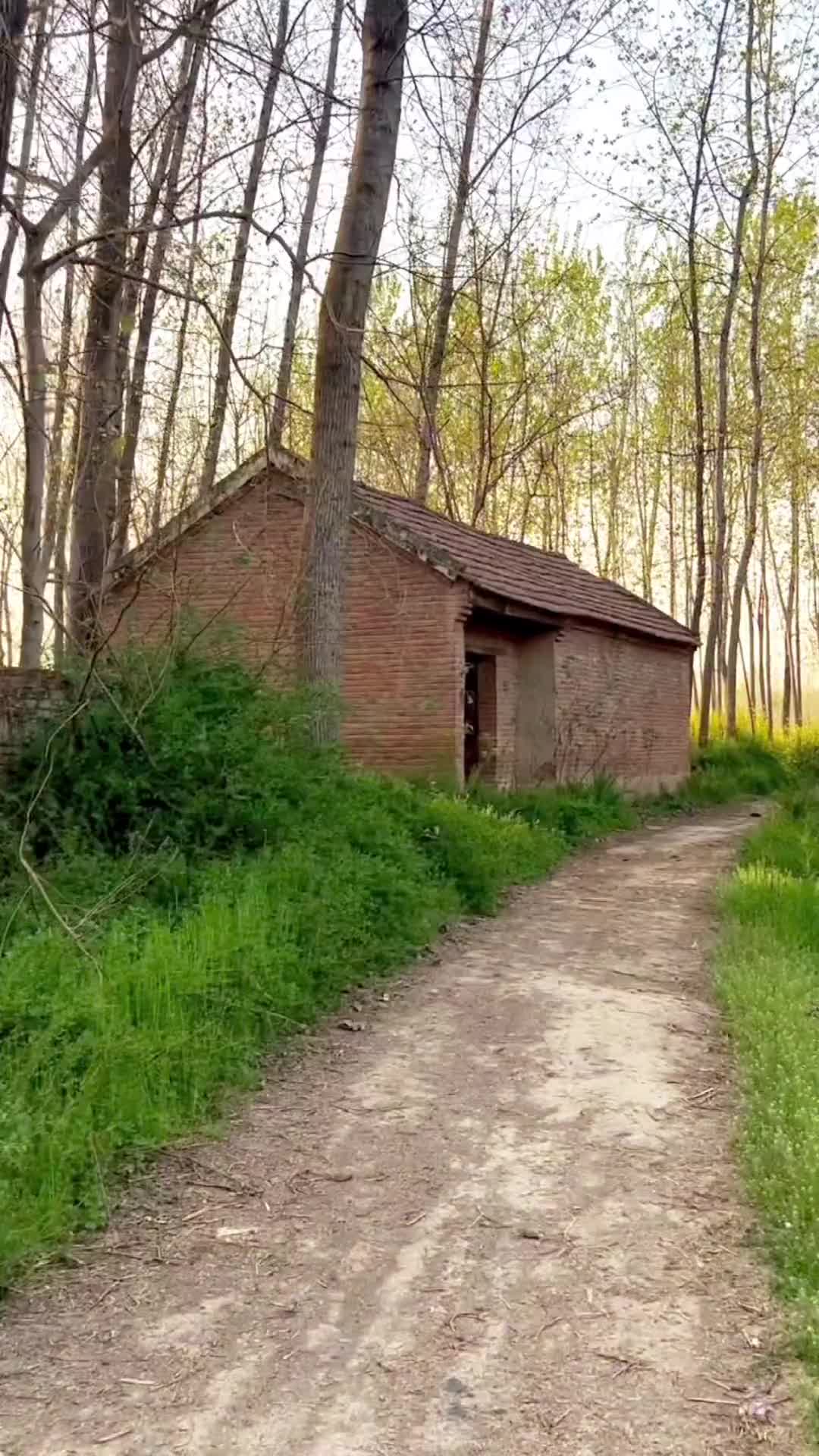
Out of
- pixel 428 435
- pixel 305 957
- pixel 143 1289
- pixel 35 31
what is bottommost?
pixel 143 1289

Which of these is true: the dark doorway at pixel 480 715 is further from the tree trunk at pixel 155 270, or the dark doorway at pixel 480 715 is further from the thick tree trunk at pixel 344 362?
the tree trunk at pixel 155 270

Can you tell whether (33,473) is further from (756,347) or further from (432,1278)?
(756,347)

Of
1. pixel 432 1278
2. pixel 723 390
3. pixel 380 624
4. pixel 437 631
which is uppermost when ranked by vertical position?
pixel 723 390

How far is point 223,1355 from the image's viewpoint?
10.4 ft

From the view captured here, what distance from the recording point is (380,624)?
49.2ft

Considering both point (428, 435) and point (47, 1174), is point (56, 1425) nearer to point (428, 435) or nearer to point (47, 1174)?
point (47, 1174)

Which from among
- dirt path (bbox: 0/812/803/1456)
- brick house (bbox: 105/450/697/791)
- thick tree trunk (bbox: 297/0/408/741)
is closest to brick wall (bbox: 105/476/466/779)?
brick house (bbox: 105/450/697/791)

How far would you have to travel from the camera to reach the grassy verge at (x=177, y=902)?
4.54m

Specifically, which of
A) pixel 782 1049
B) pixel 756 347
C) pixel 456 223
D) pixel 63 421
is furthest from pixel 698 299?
pixel 782 1049

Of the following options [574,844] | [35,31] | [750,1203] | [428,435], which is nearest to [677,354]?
[574,844]

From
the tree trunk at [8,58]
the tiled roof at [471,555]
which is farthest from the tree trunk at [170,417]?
the tree trunk at [8,58]

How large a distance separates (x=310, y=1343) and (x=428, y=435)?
21.4 ft

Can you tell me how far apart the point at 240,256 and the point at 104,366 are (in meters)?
2.34

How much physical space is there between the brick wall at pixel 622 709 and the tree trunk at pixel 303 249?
5.96 metres
